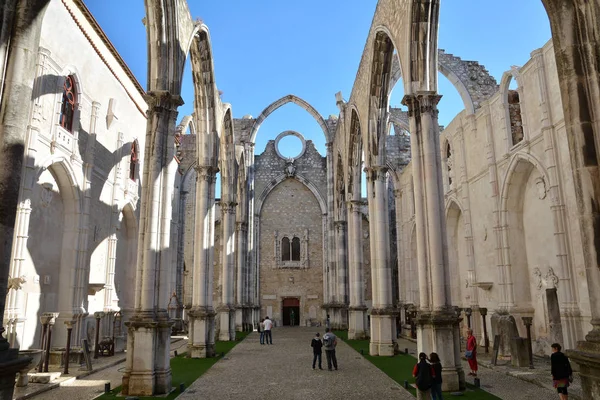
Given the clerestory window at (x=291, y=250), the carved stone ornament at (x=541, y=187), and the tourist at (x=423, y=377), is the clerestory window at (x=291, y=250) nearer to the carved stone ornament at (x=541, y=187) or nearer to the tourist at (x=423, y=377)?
the carved stone ornament at (x=541, y=187)

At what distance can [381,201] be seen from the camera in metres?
15.8

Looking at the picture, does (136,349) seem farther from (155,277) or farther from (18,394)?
(18,394)

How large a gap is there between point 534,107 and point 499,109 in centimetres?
204

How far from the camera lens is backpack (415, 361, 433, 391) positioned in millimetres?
6504

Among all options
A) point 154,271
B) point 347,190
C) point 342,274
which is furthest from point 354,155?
point 154,271

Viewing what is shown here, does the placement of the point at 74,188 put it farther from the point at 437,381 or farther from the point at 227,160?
the point at 437,381

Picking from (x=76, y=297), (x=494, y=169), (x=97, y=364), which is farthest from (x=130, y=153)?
(x=494, y=169)

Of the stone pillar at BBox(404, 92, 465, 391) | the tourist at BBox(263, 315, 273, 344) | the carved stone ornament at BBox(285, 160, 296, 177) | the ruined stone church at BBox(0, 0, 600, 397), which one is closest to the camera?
the ruined stone church at BBox(0, 0, 600, 397)

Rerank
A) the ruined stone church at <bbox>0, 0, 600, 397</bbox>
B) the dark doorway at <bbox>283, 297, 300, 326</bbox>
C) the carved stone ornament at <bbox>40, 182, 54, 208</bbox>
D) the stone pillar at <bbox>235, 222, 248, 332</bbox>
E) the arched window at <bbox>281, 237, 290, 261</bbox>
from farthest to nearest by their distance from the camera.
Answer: the arched window at <bbox>281, 237, 290, 261</bbox> < the dark doorway at <bbox>283, 297, 300, 326</bbox> < the stone pillar at <bbox>235, 222, 248, 332</bbox> < the carved stone ornament at <bbox>40, 182, 54, 208</bbox> < the ruined stone church at <bbox>0, 0, 600, 397</bbox>

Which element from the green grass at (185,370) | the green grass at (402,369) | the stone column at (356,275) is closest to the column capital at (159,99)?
the green grass at (185,370)

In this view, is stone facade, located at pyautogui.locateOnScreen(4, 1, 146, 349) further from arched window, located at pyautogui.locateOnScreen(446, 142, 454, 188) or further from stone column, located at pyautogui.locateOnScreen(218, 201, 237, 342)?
arched window, located at pyautogui.locateOnScreen(446, 142, 454, 188)

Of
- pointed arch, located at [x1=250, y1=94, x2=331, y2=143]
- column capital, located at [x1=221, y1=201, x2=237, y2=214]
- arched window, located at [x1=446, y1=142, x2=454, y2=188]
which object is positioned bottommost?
column capital, located at [x1=221, y1=201, x2=237, y2=214]

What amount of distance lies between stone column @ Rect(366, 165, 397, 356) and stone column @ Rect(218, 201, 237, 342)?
8.09m

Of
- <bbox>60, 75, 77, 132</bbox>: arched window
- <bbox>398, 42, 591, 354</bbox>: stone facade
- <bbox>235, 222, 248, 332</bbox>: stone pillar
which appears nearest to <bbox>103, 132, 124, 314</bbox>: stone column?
<bbox>60, 75, 77, 132</bbox>: arched window
